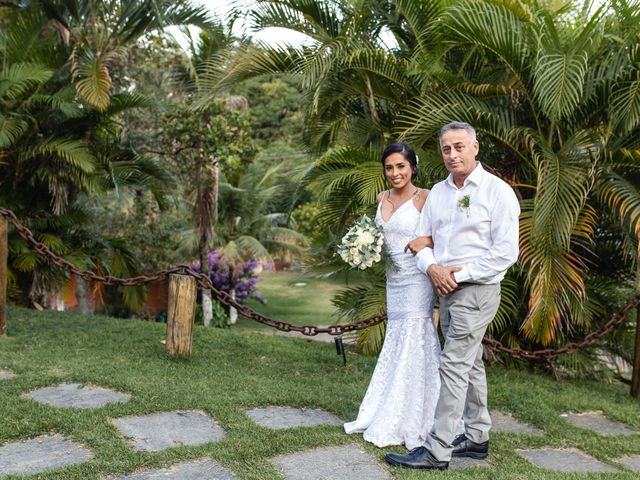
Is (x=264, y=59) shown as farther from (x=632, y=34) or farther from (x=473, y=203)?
(x=473, y=203)

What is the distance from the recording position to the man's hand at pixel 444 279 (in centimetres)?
383

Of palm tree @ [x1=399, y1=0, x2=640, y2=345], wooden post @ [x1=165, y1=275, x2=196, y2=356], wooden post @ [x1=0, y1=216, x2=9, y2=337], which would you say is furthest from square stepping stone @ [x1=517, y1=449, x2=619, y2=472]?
wooden post @ [x1=0, y1=216, x2=9, y2=337]

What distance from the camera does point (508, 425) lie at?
4.98 m

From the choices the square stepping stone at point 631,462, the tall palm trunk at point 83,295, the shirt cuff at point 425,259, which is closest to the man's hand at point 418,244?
the shirt cuff at point 425,259

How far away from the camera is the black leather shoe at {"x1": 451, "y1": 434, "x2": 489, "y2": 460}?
4.14 m

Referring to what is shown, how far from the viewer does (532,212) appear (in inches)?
Answer: 263

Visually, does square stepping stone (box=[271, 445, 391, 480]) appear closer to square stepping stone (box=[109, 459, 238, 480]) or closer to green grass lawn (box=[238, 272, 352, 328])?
square stepping stone (box=[109, 459, 238, 480])

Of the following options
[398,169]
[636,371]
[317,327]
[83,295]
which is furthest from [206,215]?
[398,169]

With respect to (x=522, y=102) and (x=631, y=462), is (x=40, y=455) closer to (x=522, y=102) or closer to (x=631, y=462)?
(x=631, y=462)

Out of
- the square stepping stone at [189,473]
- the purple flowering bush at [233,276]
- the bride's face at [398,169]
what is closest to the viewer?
the square stepping stone at [189,473]

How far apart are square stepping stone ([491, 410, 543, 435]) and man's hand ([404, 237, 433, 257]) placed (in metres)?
1.54

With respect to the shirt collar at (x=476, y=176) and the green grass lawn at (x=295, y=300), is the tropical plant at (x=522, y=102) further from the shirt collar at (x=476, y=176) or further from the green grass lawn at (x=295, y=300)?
the green grass lawn at (x=295, y=300)

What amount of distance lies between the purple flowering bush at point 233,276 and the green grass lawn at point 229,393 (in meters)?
11.5

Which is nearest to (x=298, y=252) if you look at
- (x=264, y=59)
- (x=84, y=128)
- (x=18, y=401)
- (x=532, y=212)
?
(x=84, y=128)
